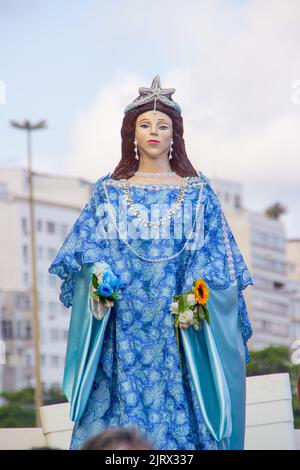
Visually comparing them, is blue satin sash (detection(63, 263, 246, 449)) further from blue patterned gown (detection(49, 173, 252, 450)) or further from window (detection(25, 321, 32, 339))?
window (detection(25, 321, 32, 339))

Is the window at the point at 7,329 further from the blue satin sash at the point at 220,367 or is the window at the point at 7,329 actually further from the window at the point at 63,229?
the blue satin sash at the point at 220,367

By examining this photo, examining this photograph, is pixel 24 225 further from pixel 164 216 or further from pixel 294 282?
pixel 164 216

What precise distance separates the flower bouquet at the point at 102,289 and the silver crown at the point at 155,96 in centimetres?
108

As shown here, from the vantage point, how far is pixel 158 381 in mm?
10633

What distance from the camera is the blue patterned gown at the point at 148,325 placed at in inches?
415

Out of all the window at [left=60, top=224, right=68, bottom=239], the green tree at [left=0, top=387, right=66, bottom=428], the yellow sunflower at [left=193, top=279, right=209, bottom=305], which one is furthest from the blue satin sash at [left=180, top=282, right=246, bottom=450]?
the window at [left=60, top=224, right=68, bottom=239]

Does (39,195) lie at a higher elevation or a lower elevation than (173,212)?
higher

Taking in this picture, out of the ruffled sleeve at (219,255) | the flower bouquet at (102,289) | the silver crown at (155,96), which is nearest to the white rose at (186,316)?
the ruffled sleeve at (219,255)

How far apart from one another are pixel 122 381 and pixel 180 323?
50 centimetres

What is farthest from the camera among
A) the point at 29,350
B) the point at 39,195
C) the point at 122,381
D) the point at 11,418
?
the point at 29,350

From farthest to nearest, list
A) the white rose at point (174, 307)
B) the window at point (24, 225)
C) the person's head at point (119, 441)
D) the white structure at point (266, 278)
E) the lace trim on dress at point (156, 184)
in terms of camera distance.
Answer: the white structure at point (266, 278) → the window at point (24, 225) → the lace trim on dress at point (156, 184) → the white rose at point (174, 307) → the person's head at point (119, 441)
